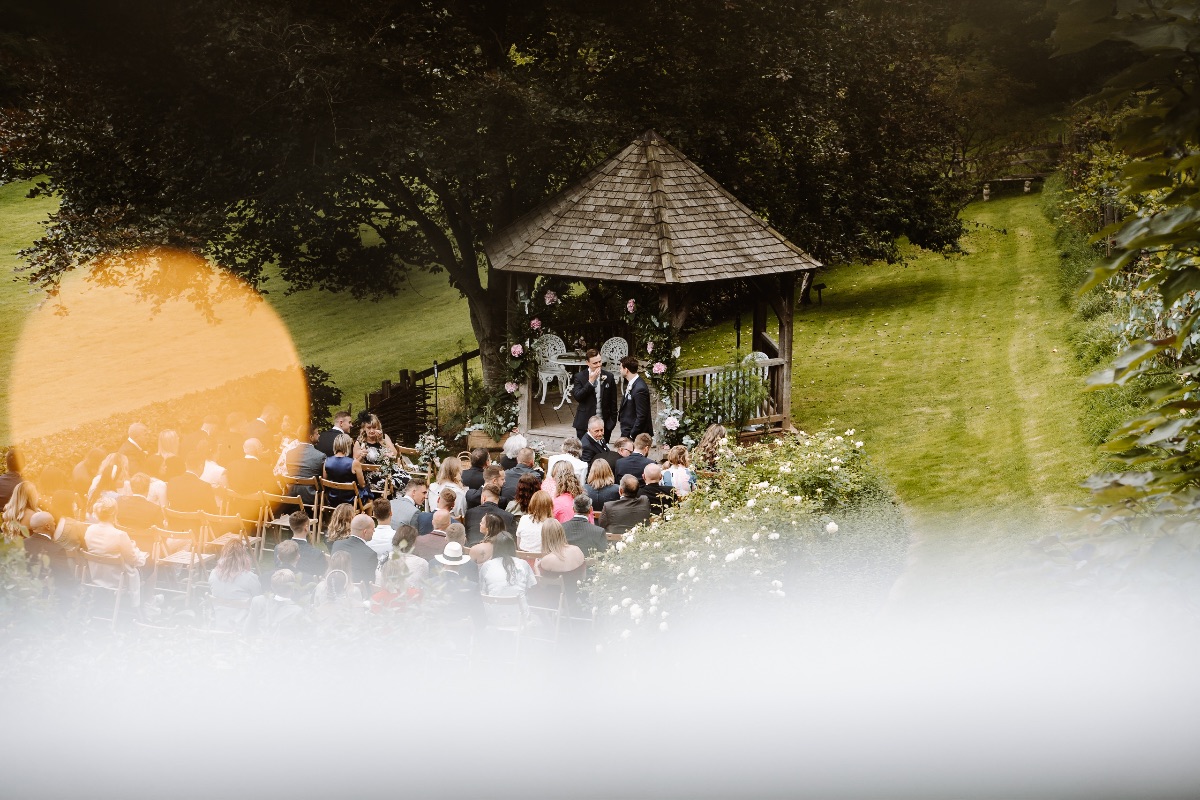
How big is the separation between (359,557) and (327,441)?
432 centimetres

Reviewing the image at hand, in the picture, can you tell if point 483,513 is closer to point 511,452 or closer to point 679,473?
point 679,473

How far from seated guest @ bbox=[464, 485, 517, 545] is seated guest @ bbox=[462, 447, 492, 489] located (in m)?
0.69

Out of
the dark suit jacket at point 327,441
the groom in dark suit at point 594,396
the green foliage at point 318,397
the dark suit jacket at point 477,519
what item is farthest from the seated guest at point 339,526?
the green foliage at point 318,397

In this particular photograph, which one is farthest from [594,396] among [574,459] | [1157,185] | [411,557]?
[1157,185]

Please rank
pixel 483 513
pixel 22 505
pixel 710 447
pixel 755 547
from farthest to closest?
pixel 710 447
pixel 483 513
pixel 22 505
pixel 755 547

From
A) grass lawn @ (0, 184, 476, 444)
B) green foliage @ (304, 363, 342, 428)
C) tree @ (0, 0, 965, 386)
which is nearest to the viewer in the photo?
tree @ (0, 0, 965, 386)

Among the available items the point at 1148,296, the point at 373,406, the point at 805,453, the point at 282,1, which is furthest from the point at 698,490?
the point at 282,1

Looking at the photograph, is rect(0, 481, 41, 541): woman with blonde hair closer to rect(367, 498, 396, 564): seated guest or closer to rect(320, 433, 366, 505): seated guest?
rect(367, 498, 396, 564): seated guest

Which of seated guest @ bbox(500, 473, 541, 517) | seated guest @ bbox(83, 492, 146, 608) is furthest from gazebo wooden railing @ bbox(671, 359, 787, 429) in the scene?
seated guest @ bbox(83, 492, 146, 608)

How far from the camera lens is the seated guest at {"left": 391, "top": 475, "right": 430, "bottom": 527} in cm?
1023

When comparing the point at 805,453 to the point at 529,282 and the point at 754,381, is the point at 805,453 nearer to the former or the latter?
the point at 754,381

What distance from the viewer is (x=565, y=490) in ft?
34.3

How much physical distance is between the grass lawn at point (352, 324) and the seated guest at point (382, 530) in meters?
17.8

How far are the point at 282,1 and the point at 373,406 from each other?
5998 mm
